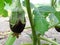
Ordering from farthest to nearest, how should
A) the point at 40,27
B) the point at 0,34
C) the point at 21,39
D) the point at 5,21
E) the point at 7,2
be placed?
the point at 5,21, the point at 0,34, the point at 21,39, the point at 7,2, the point at 40,27

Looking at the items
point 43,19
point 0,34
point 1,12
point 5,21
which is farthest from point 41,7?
point 5,21

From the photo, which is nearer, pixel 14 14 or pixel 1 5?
pixel 14 14

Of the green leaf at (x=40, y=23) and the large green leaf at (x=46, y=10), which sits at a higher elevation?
the large green leaf at (x=46, y=10)

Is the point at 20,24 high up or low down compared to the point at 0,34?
up

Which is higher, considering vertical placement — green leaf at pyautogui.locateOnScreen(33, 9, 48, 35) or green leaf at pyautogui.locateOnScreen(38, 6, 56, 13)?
green leaf at pyautogui.locateOnScreen(38, 6, 56, 13)

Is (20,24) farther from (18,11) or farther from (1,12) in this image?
(1,12)

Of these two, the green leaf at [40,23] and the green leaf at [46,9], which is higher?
the green leaf at [46,9]

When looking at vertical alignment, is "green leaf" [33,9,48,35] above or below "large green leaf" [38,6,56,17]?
below

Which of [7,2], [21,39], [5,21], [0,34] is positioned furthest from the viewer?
[5,21]
